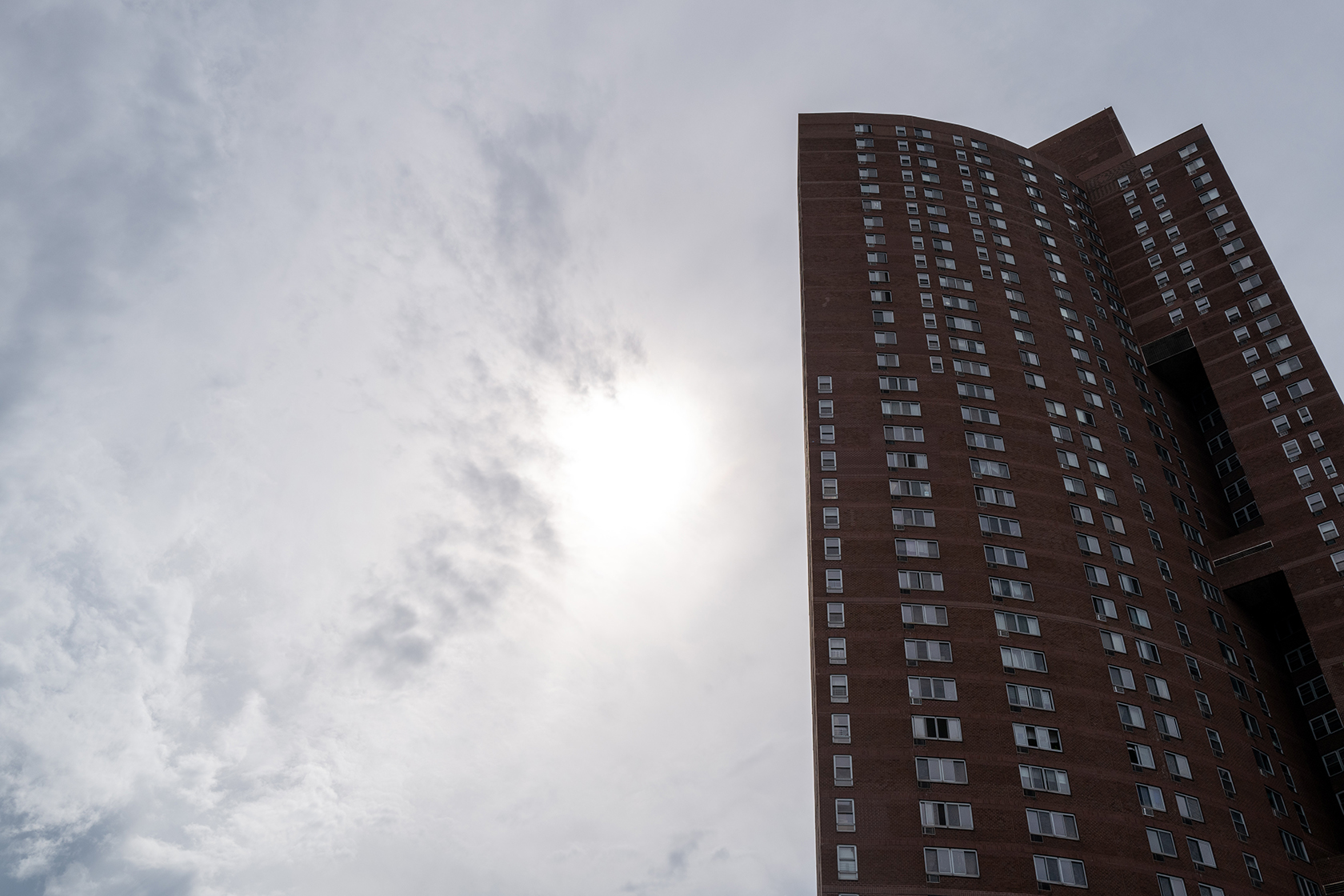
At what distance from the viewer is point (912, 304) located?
93.1 m

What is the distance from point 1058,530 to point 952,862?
3043 cm

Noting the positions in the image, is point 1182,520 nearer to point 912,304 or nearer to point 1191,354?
point 1191,354

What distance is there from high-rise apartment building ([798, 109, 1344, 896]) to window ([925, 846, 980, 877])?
0.69 ft

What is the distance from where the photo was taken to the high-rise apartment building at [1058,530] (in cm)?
6344

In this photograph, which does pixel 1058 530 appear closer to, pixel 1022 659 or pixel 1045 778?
pixel 1022 659

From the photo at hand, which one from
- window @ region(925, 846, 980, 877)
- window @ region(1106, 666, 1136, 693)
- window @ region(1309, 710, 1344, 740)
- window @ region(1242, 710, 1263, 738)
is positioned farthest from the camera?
window @ region(1309, 710, 1344, 740)

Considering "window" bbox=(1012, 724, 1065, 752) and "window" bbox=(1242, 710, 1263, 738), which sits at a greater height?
"window" bbox=(1242, 710, 1263, 738)

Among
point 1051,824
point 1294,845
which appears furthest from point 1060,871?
point 1294,845

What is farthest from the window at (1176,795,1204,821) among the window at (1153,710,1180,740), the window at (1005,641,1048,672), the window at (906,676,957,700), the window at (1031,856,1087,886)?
the window at (906,676,957,700)

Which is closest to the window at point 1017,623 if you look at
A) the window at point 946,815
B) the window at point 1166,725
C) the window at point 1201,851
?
the window at point 1166,725

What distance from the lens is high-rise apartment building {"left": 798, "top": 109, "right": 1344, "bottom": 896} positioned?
63.4 m

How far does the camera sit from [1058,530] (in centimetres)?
7775

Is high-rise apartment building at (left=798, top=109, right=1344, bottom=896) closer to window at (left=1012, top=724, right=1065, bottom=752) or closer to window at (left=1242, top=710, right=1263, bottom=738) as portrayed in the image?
window at (left=1012, top=724, right=1065, bottom=752)

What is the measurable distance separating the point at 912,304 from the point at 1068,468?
22.6 metres
